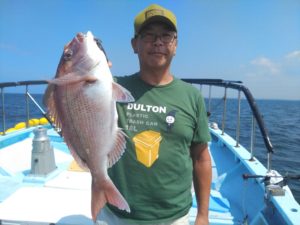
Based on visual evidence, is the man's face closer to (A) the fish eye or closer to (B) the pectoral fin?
(B) the pectoral fin

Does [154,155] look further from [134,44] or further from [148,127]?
[134,44]

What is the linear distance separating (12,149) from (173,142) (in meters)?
4.81

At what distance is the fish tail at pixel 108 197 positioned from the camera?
1707 mm

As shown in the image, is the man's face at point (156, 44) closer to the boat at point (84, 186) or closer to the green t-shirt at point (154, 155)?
the green t-shirt at point (154, 155)

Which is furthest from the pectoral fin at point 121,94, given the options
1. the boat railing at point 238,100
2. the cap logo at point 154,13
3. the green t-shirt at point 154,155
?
the boat railing at point 238,100

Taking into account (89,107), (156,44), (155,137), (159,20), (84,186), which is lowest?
(84,186)

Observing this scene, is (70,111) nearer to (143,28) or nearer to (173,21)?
(143,28)

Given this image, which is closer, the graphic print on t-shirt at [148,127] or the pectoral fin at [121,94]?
the pectoral fin at [121,94]

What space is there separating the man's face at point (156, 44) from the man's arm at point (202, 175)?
2.18ft

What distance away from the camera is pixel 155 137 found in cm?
189

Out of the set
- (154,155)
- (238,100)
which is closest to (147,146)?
(154,155)

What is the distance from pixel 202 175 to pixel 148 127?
0.60m

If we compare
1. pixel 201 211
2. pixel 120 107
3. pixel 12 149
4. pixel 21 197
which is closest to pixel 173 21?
pixel 120 107

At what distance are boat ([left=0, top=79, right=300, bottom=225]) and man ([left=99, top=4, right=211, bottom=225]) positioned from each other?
509 millimetres
